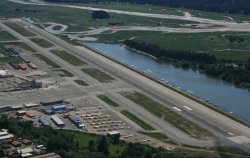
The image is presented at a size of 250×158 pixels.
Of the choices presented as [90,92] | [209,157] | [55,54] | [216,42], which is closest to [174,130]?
[209,157]

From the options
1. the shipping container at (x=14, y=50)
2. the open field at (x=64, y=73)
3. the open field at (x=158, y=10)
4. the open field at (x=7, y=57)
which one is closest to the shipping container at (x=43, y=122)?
the open field at (x=64, y=73)

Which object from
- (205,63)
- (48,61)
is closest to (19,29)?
(48,61)

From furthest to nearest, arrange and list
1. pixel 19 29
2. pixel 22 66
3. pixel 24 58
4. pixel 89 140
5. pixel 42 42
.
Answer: pixel 19 29 → pixel 42 42 → pixel 24 58 → pixel 22 66 → pixel 89 140

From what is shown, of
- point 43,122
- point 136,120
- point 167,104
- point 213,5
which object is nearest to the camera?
point 43,122

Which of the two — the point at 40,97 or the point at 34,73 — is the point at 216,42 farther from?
the point at 40,97

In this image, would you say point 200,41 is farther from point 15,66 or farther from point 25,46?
point 15,66

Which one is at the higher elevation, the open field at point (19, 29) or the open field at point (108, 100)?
the open field at point (19, 29)

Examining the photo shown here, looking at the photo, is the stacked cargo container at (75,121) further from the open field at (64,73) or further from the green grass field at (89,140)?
the open field at (64,73)

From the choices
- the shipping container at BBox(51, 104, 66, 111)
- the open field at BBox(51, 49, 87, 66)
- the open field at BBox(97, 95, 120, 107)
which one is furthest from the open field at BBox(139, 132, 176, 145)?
the open field at BBox(51, 49, 87, 66)
